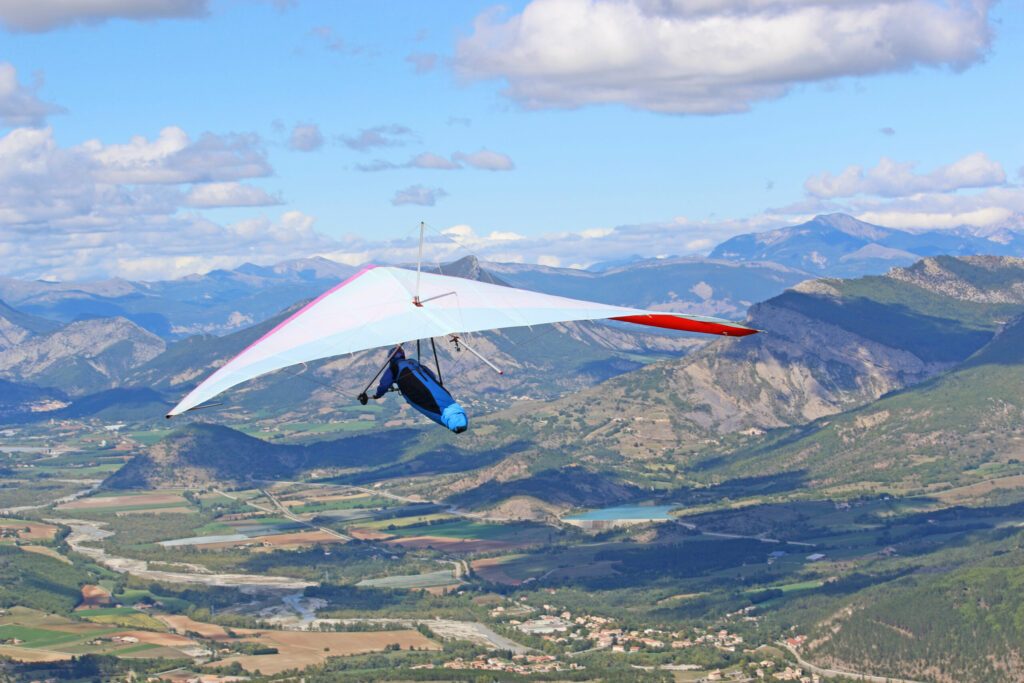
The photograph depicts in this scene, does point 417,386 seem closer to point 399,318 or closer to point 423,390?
point 423,390

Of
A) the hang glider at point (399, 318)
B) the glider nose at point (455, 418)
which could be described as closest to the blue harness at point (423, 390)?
the glider nose at point (455, 418)

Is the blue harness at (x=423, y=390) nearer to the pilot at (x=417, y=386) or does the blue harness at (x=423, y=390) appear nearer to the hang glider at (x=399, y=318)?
the pilot at (x=417, y=386)

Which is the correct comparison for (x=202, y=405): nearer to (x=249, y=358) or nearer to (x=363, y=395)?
(x=249, y=358)

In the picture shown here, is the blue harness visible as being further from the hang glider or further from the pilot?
the hang glider

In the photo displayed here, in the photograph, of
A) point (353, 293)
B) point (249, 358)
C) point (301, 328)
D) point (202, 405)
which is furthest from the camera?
point (353, 293)

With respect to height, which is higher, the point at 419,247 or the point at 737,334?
the point at 419,247

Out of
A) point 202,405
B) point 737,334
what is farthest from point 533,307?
point 202,405

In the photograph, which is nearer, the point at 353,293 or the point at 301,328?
the point at 301,328
